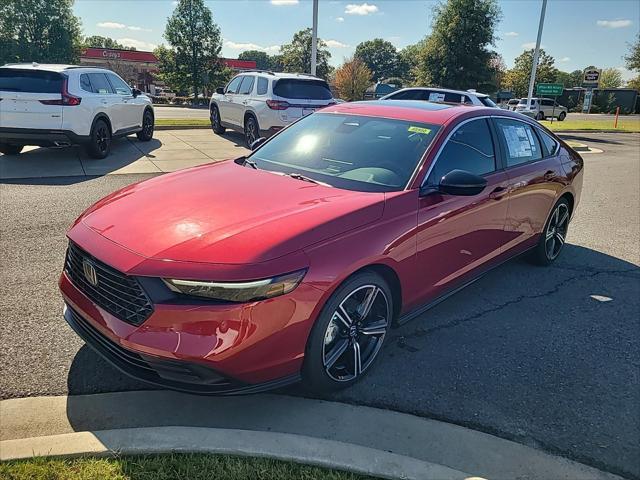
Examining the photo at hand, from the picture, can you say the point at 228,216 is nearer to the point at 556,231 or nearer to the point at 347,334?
the point at 347,334

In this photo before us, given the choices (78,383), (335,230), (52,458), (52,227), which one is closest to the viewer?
(52,458)

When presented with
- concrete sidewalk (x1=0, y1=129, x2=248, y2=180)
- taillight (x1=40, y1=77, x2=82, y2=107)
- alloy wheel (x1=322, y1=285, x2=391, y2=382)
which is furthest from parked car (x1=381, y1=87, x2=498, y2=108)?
alloy wheel (x1=322, y1=285, x2=391, y2=382)

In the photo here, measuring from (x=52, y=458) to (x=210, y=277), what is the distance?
44.0 inches

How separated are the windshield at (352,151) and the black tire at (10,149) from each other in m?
7.82

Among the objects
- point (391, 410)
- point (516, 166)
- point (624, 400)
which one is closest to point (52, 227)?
point (391, 410)

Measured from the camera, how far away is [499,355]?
11.6 ft

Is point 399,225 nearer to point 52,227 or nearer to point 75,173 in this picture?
point 52,227

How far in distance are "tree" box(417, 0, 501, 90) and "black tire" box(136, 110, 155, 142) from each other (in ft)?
64.4

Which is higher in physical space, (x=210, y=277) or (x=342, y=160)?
(x=342, y=160)

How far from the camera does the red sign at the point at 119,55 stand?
71.4 m

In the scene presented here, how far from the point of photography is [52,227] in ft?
18.5

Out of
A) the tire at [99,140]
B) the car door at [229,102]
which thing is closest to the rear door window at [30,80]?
the tire at [99,140]

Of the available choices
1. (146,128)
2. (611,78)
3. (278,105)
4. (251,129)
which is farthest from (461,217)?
(611,78)

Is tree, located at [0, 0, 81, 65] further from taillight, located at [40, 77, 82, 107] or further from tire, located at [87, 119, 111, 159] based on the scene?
taillight, located at [40, 77, 82, 107]
